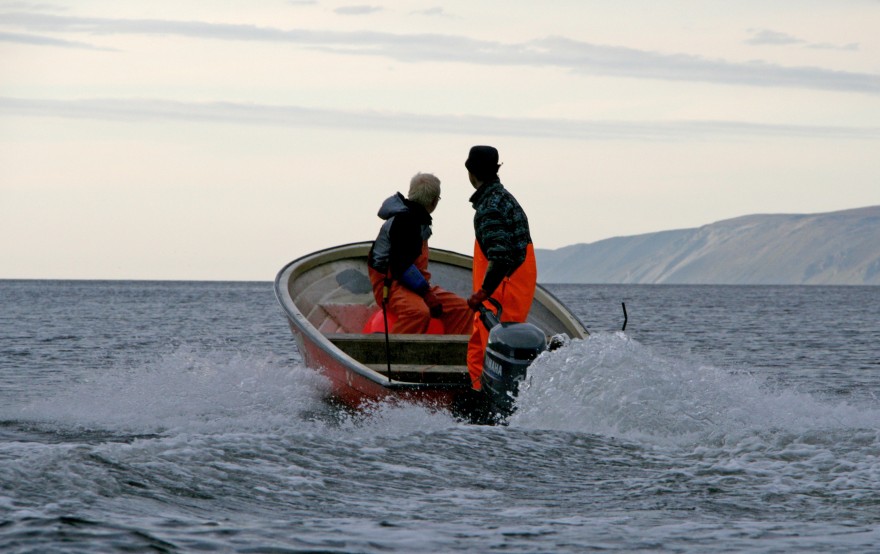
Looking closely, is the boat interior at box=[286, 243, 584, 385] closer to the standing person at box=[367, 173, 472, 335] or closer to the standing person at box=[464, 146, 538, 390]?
the standing person at box=[367, 173, 472, 335]

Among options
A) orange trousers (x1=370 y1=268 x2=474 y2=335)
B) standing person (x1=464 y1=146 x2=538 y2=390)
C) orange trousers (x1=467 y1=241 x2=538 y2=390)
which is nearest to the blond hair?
orange trousers (x1=370 y1=268 x2=474 y2=335)

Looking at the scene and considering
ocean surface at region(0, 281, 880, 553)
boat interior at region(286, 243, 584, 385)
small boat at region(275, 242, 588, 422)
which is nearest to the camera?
ocean surface at region(0, 281, 880, 553)

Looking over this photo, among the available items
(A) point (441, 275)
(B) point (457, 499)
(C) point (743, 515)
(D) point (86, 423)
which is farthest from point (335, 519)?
(A) point (441, 275)

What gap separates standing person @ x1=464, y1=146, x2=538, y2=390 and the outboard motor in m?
0.31

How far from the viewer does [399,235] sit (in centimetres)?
1065

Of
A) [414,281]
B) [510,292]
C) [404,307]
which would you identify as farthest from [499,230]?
[404,307]

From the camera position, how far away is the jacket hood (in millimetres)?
10516

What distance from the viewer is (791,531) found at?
18.7 feet

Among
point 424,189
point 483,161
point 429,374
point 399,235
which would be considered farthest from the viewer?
point 399,235

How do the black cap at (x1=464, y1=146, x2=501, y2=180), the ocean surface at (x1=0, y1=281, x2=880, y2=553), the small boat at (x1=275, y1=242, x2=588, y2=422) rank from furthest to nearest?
the small boat at (x1=275, y1=242, x2=588, y2=422)
the black cap at (x1=464, y1=146, x2=501, y2=180)
the ocean surface at (x1=0, y1=281, x2=880, y2=553)

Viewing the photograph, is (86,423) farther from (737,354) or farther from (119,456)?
(737,354)

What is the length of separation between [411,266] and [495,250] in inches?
92.4

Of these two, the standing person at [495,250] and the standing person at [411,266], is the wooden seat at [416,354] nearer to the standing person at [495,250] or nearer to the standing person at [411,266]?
the standing person at [411,266]

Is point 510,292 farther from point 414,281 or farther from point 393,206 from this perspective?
point 414,281
